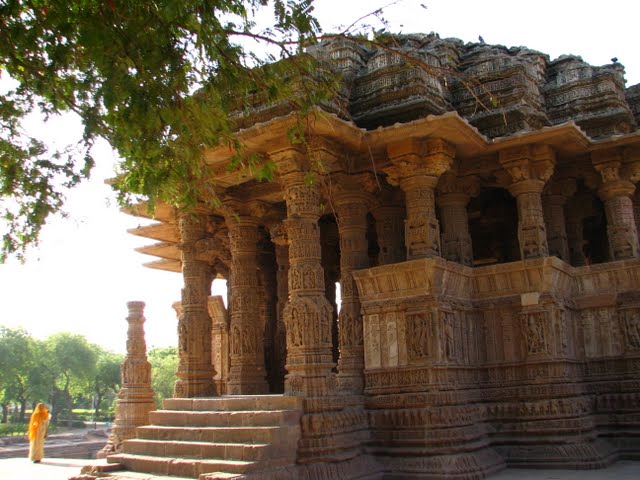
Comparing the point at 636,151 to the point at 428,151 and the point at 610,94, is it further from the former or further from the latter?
the point at 428,151

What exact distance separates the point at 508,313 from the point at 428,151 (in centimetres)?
268

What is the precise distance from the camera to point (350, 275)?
1058 cm

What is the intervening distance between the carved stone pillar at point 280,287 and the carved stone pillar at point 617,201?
5.49 meters

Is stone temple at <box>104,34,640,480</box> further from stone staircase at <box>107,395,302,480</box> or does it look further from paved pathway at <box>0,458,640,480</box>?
paved pathway at <box>0,458,640,480</box>

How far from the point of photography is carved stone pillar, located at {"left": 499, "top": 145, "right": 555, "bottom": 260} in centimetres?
1020

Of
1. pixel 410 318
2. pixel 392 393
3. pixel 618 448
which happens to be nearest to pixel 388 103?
pixel 410 318

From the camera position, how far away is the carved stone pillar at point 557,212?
11.2m

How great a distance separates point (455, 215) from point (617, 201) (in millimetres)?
2521

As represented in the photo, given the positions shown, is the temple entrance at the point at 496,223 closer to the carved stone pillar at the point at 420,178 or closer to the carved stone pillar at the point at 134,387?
the carved stone pillar at the point at 420,178

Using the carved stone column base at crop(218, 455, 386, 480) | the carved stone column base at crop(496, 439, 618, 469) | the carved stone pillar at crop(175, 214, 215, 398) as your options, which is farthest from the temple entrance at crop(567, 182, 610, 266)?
the carved stone pillar at crop(175, 214, 215, 398)

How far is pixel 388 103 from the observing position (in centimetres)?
1079

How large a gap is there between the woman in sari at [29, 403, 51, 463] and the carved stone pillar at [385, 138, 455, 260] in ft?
28.6

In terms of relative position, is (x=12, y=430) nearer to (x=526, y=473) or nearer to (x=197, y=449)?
(x=197, y=449)

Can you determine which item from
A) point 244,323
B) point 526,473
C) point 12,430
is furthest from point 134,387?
point 12,430
